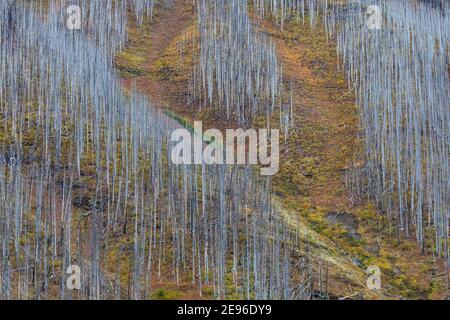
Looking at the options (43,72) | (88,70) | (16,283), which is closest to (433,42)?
(88,70)

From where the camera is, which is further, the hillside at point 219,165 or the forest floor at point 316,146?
the forest floor at point 316,146

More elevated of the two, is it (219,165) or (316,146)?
(316,146)

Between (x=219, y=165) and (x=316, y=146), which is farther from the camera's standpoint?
(x=316, y=146)

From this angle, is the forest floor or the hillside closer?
the hillside

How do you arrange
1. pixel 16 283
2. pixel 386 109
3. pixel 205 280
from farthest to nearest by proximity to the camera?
1. pixel 386 109
2. pixel 205 280
3. pixel 16 283

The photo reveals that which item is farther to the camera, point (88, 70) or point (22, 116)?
point (88, 70)

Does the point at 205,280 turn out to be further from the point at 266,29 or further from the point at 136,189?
the point at 266,29
